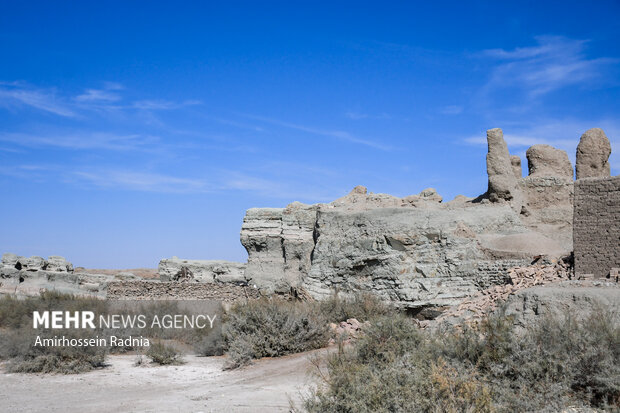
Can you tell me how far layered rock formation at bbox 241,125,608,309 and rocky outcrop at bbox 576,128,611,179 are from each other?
66 mm

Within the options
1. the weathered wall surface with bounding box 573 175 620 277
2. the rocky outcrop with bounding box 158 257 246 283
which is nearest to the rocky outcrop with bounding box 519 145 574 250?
the weathered wall surface with bounding box 573 175 620 277

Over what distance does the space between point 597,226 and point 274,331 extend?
753 centimetres

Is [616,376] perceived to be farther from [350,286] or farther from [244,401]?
[350,286]

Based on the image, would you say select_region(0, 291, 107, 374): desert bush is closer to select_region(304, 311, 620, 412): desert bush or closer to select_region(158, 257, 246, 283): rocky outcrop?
select_region(304, 311, 620, 412): desert bush

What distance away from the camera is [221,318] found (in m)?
16.5

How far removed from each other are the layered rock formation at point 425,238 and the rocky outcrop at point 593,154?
2.6 inches

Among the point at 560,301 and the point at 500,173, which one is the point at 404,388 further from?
the point at 500,173

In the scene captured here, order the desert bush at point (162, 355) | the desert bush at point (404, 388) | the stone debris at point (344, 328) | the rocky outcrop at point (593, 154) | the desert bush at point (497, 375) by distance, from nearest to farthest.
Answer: the desert bush at point (404, 388)
the desert bush at point (497, 375)
the desert bush at point (162, 355)
the stone debris at point (344, 328)
the rocky outcrop at point (593, 154)

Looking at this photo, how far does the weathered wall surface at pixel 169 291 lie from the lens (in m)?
20.6

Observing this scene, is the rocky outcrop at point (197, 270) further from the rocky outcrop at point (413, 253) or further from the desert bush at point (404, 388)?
the desert bush at point (404, 388)

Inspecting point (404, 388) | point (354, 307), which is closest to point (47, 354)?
point (354, 307)

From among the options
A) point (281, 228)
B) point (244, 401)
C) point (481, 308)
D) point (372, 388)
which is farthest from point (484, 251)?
point (372, 388)

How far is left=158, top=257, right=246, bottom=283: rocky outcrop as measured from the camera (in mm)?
24531

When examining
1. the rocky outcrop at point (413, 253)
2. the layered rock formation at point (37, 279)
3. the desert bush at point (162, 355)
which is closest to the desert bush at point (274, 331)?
the desert bush at point (162, 355)
